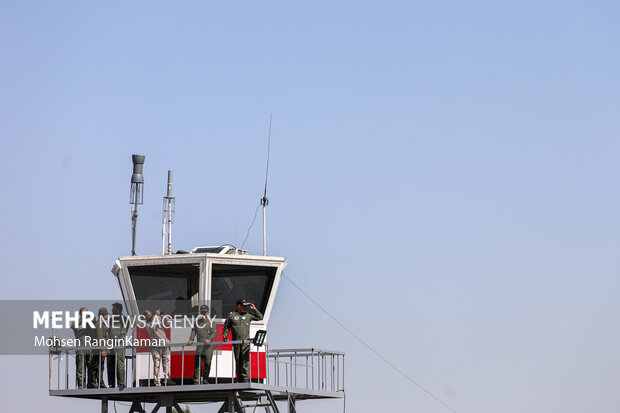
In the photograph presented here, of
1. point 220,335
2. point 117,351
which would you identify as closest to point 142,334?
point 117,351

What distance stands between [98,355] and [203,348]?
2.44m

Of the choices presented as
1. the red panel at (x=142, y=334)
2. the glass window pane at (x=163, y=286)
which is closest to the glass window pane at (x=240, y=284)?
the glass window pane at (x=163, y=286)

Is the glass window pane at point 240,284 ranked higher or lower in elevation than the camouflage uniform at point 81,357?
higher

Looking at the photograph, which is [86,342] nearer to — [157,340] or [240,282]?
Answer: [157,340]

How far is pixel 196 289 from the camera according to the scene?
30.0m

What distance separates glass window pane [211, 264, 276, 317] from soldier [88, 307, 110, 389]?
256 cm

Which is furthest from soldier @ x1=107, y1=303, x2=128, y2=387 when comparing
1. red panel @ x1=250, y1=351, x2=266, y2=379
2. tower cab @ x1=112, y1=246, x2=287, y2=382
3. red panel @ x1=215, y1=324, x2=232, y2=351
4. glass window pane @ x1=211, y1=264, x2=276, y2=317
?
red panel @ x1=250, y1=351, x2=266, y2=379

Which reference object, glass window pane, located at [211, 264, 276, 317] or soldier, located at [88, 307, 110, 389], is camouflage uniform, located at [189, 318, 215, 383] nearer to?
glass window pane, located at [211, 264, 276, 317]

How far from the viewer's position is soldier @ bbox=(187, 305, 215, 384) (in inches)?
1110

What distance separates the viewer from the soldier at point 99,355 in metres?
28.8

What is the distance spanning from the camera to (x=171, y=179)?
32875 mm

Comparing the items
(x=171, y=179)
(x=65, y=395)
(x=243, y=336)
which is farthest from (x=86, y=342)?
(x=171, y=179)

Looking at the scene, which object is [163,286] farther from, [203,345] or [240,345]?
[240,345]

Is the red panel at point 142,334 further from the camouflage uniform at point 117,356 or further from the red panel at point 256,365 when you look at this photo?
the red panel at point 256,365
